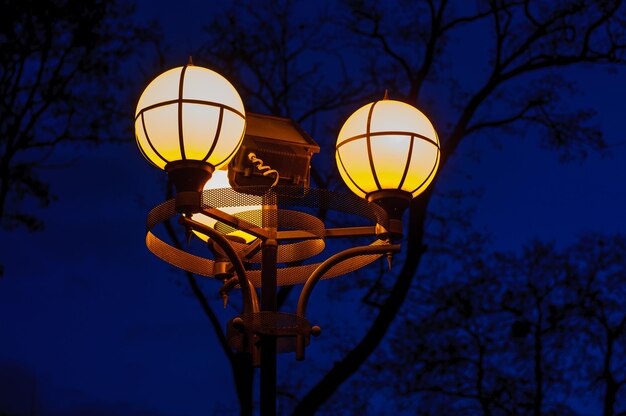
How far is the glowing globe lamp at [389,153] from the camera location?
12.7ft

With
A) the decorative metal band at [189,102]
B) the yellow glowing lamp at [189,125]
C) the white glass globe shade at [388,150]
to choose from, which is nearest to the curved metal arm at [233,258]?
the yellow glowing lamp at [189,125]

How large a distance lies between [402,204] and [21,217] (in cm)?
799

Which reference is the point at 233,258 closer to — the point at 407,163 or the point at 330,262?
the point at 330,262

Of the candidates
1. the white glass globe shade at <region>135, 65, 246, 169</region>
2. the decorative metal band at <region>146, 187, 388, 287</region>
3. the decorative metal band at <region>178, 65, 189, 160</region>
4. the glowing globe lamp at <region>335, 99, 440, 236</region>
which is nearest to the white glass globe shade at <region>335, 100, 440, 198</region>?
the glowing globe lamp at <region>335, 99, 440, 236</region>

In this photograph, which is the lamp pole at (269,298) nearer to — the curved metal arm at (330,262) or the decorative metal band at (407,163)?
the curved metal arm at (330,262)

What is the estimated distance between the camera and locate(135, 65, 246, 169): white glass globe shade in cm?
355

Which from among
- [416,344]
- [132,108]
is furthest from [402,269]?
[132,108]

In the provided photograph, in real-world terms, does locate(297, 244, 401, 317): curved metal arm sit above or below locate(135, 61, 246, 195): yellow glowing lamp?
below

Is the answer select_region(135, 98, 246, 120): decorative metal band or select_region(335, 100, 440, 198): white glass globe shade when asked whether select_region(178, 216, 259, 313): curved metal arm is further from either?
select_region(335, 100, 440, 198): white glass globe shade

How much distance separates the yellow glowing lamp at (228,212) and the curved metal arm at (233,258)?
224 mm

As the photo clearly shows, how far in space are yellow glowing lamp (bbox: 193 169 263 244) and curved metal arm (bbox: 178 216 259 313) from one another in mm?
224

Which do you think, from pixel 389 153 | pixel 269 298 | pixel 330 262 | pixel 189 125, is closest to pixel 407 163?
pixel 389 153

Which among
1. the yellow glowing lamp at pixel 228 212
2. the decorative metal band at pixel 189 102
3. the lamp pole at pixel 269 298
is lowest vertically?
the lamp pole at pixel 269 298

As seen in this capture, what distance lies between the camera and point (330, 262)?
152 inches
